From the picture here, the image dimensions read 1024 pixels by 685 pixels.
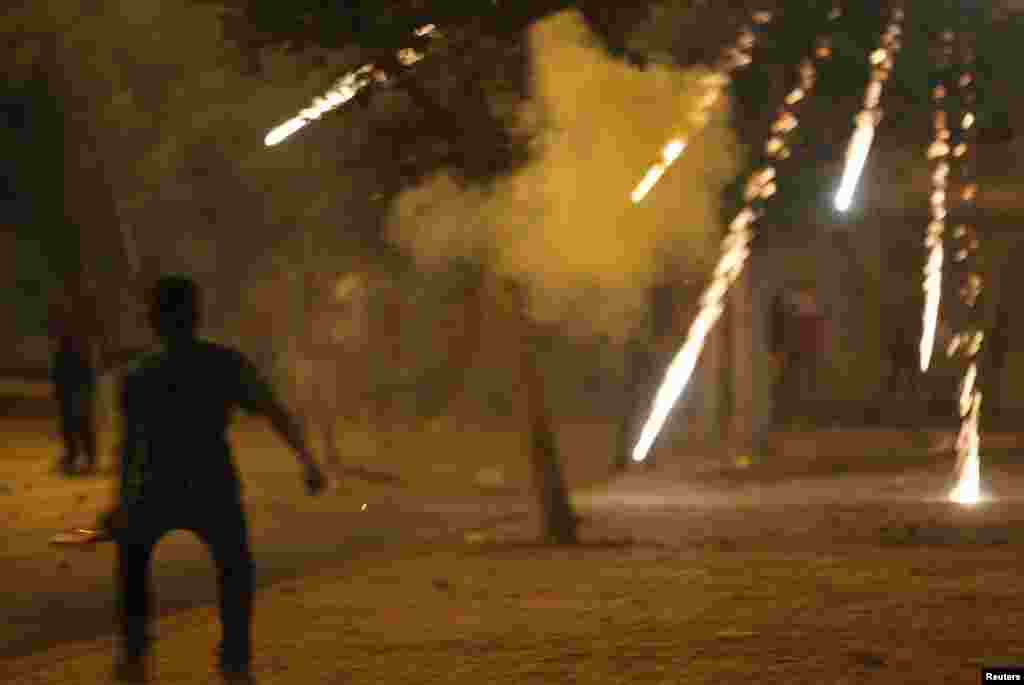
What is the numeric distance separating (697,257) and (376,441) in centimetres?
707

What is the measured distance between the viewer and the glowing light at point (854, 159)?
18453mm

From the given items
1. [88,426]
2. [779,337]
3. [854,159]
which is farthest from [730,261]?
[88,426]

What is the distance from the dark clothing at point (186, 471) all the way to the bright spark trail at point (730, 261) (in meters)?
9.62

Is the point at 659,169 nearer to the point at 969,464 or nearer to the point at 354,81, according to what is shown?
the point at 354,81

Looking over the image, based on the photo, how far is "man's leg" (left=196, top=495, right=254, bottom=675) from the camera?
696 cm

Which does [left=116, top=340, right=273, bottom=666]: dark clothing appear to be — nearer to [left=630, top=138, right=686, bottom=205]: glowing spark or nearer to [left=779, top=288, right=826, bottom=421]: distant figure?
[left=630, top=138, right=686, bottom=205]: glowing spark

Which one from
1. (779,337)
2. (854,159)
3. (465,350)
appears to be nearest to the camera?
(854,159)

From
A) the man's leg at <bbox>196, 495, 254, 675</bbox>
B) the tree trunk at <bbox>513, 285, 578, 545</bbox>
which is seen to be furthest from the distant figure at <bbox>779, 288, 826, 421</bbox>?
the man's leg at <bbox>196, 495, 254, 675</bbox>

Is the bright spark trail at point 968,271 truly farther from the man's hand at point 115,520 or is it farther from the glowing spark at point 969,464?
the man's hand at point 115,520

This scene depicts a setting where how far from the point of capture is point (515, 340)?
460 inches

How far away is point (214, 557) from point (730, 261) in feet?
35.7

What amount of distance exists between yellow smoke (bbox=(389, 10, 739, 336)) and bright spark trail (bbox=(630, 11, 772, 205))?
2.4 inches

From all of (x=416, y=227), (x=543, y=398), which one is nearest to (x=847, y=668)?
(x=543, y=398)

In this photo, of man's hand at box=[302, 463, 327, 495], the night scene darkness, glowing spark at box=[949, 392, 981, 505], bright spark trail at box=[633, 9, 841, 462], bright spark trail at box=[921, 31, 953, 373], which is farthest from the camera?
bright spark trail at box=[921, 31, 953, 373]
